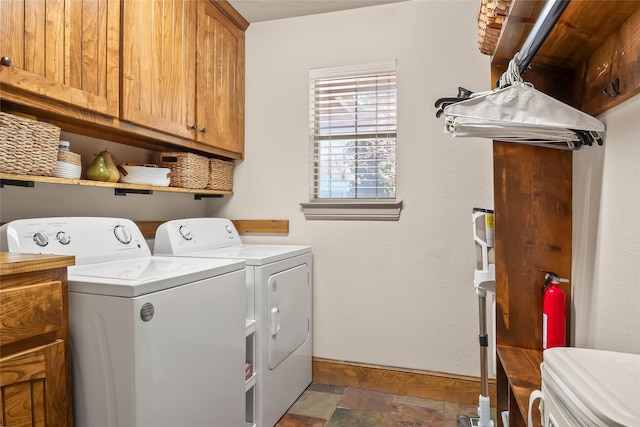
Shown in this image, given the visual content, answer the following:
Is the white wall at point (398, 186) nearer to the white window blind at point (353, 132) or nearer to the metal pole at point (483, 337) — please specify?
the white window blind at point (353, 132)

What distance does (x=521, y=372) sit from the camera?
139 cm

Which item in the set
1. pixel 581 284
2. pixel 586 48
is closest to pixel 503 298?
pixel 581 284

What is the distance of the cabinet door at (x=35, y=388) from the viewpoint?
1032 mm

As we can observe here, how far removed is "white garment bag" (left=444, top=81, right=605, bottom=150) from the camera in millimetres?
1225

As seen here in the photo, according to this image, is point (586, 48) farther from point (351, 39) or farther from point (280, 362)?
point (280, 362)

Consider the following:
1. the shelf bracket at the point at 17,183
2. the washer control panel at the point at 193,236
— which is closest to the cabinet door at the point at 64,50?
the shelf bracket at the point at 17,183

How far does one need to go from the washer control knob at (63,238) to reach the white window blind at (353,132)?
148cm

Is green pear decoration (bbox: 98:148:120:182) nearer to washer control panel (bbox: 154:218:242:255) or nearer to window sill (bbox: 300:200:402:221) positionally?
washer control panel (bbox: 154:218:242:255)

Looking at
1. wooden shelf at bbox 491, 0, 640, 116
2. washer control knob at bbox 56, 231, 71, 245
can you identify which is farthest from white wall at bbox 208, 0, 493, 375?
washer control knob at bbox 56, 231, 71, 245

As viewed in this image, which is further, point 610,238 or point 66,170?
point 66,170

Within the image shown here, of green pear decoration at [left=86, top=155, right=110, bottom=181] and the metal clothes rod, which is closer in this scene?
the metal clothes rod

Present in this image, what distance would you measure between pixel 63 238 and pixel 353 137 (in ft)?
5.67

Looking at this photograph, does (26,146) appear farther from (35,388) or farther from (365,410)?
(365,410)


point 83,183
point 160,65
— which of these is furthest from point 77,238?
point 160,65
